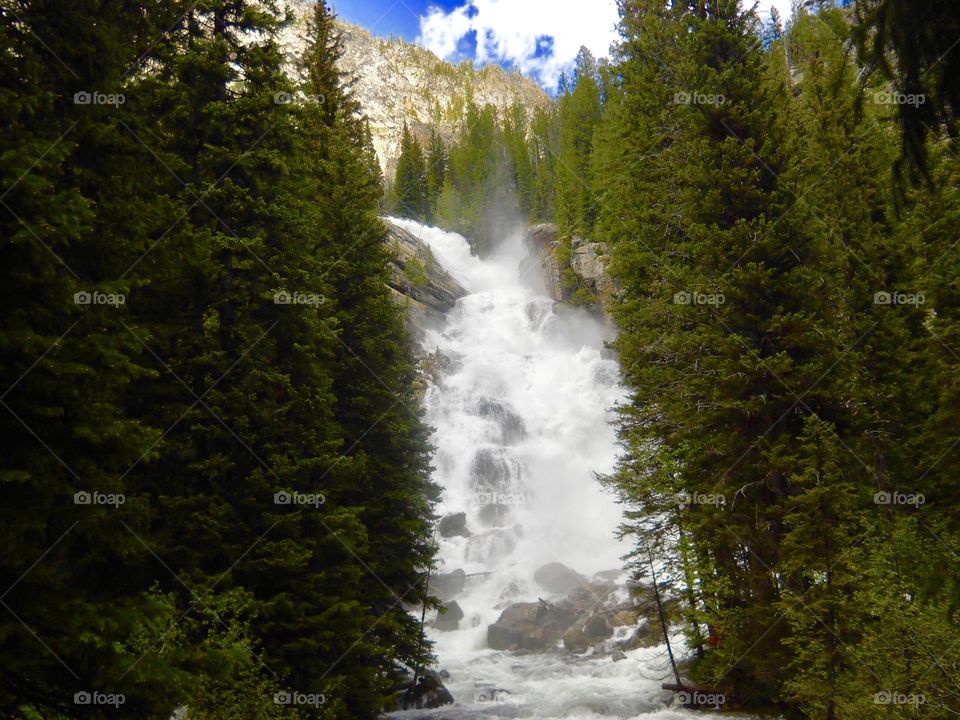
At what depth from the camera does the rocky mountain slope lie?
128m

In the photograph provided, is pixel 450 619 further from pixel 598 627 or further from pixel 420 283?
pixel 420 283

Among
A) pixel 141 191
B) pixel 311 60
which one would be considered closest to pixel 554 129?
pixel 311 60

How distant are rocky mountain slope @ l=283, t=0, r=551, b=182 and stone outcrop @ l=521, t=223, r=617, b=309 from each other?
67027 mm

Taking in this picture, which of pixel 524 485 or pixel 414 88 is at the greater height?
pixel 414 88

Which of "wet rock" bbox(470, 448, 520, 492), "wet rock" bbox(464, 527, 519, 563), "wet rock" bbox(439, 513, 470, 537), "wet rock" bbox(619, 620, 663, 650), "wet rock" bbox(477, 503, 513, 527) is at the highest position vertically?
"wet rock" bbox(470, 448, 520, 492)

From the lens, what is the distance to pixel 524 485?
4147 cm

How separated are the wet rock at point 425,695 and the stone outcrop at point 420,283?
31.4 metres

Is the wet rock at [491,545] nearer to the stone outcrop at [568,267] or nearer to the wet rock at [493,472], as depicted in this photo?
the wet rock at [493,472]

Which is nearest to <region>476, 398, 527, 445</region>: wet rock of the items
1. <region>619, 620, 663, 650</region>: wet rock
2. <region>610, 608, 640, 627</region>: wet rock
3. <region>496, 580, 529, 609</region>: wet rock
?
<region>496, 580, 529, 609</region>: wet rock

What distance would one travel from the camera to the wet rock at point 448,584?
33.1 metres

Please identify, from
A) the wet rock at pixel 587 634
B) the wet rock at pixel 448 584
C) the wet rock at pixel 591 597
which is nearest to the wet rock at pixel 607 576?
the wet rock at pixel 591 597

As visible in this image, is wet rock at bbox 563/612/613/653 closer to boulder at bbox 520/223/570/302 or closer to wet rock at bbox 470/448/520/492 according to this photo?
wet rock at bbox 470/448/520/492

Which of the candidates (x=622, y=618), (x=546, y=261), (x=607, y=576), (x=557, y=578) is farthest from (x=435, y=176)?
(x=622, y=618)

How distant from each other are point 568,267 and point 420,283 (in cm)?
1204
